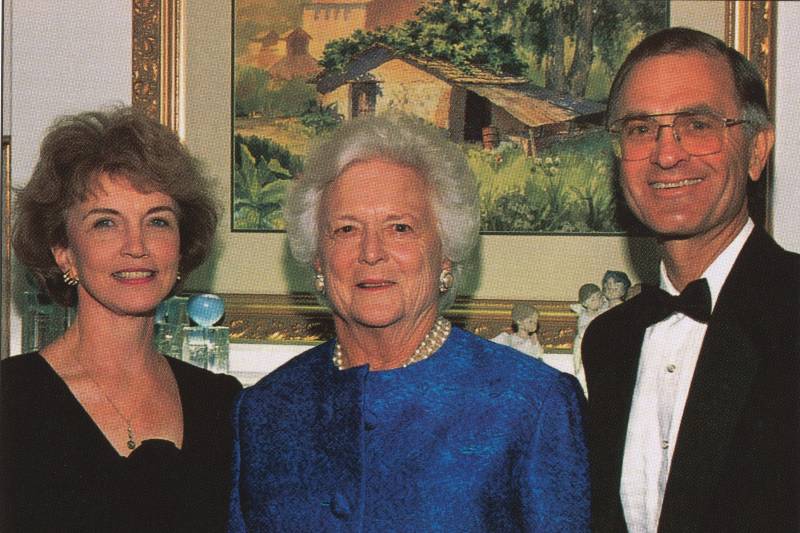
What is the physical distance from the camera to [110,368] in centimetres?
252

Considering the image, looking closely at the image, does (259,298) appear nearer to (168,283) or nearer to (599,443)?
(168,283)

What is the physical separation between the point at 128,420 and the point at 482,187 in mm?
1488

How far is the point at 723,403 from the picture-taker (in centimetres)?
203

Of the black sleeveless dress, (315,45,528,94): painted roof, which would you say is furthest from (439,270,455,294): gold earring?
(315,45,528,94): painted roof

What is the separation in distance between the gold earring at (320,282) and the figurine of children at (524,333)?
1114 millimetres

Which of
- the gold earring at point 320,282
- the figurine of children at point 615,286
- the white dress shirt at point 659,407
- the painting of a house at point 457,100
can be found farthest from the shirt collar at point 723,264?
the painting of a house at point 457,100

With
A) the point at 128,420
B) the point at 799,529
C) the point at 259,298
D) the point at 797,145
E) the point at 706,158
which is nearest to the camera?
the point at 799,529

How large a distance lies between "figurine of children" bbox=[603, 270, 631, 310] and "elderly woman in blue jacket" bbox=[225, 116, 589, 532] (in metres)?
1.03

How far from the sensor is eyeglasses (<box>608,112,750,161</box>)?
7.16 feet

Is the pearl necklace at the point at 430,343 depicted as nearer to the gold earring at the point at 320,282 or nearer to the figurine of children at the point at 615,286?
the gold earring at the point at 320,282

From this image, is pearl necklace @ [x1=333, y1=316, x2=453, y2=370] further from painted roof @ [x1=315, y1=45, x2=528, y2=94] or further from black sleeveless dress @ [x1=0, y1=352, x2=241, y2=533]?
painted roof @ [x1=315, y1=45, x2=528, y2=94]

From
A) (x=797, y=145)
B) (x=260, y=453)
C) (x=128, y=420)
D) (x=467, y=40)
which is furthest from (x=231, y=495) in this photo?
(x=797, y=145)

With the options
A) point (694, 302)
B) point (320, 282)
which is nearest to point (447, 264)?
point (320, 282)

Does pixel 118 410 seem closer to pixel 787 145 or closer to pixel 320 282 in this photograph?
pixel 320 282
